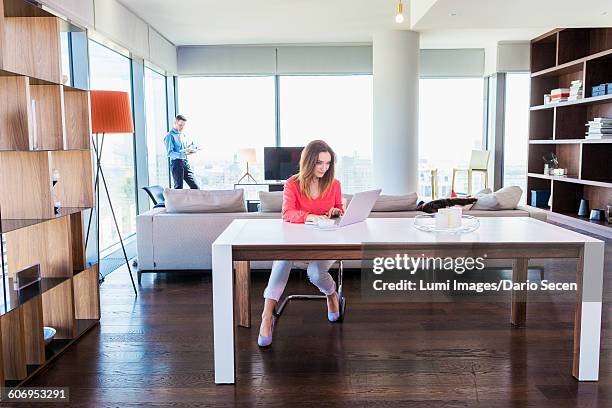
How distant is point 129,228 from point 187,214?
2547mm

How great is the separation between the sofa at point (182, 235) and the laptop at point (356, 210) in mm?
1461

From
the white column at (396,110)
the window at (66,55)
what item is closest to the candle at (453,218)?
the window at (66,55)

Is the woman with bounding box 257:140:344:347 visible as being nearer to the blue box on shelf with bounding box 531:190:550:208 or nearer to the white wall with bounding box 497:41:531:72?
the blue box on shelf with bounding box 531:190:550:208

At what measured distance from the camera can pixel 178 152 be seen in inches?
314

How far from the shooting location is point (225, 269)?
255cm

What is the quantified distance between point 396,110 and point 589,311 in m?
6.26

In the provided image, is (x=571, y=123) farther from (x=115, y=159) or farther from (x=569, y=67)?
(x=115, y=159)

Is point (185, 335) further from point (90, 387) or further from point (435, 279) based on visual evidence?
point (435, 279)

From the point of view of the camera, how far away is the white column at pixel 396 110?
27.5 ft

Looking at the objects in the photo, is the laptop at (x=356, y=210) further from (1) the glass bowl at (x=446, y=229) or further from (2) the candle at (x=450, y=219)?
(2) the candle at (x=450, y=219)

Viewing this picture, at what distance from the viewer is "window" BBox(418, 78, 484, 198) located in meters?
9.71

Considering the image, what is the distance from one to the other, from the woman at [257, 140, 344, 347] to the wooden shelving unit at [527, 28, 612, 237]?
447 centimetres

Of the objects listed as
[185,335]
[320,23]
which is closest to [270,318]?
[185,335]

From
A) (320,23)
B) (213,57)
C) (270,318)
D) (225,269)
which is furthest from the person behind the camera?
(213,57)
